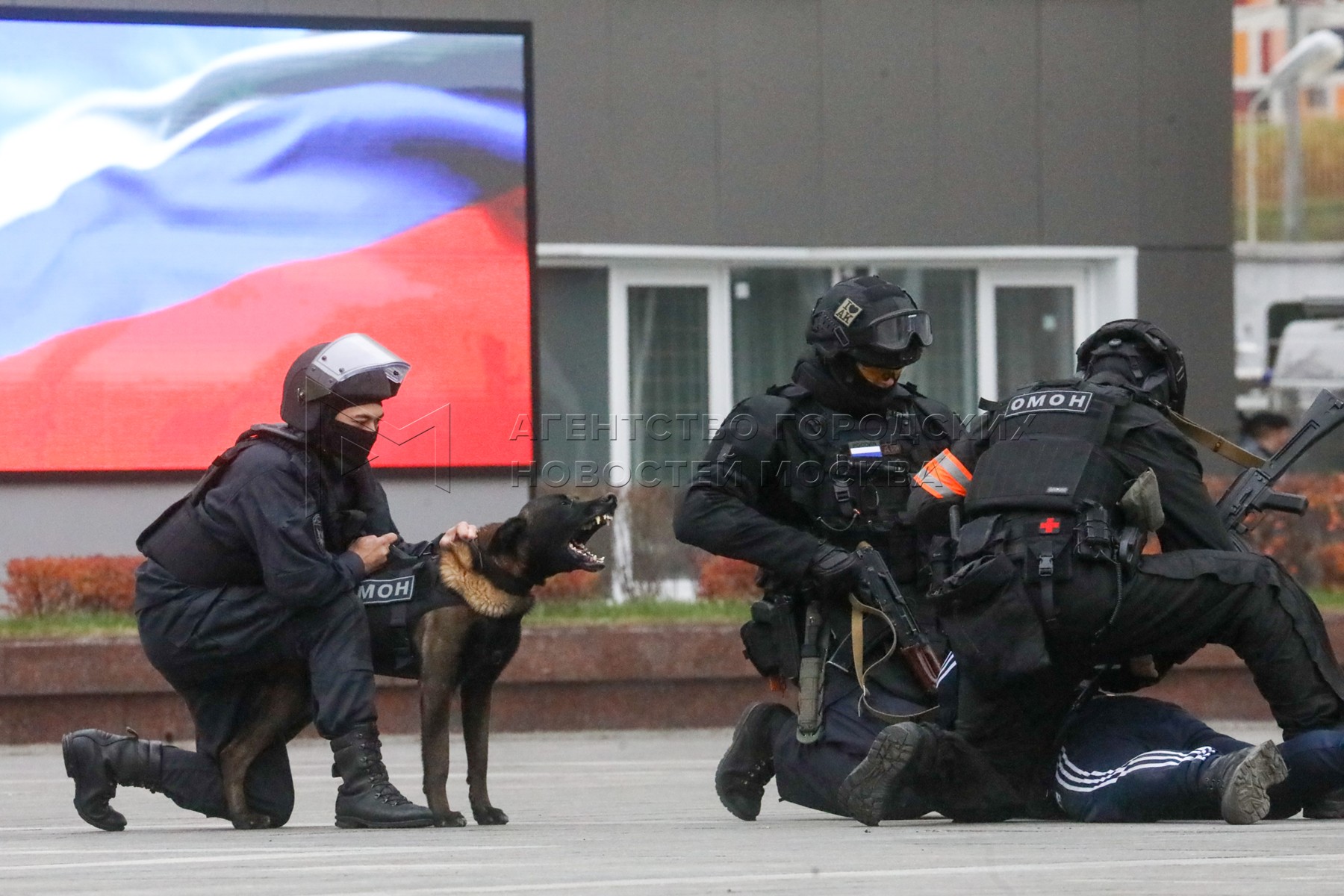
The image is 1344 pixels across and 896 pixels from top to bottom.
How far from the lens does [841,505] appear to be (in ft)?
22.7

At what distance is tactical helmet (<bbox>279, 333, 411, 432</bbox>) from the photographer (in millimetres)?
6719

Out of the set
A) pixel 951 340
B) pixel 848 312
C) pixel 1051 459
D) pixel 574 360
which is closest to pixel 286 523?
pixel 848 312

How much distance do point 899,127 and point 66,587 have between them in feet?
20.3

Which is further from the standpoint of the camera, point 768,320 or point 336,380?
point 768,320

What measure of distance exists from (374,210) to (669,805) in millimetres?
6177

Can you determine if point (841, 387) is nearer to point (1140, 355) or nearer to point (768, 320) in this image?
point (1140, 355)

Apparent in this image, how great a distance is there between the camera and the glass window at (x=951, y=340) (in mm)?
15039

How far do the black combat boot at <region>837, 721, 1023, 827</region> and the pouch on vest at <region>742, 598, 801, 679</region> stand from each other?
1.97 ft

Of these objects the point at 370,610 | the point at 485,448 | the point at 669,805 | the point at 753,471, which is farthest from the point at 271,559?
the point at 485,448

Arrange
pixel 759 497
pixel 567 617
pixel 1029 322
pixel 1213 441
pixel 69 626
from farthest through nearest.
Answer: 1. pixel 1029 322
2. pixel 567 617
3. pixel 69 626
4. pixel 759 497
5. pixel 1213 441

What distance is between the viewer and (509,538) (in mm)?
6742

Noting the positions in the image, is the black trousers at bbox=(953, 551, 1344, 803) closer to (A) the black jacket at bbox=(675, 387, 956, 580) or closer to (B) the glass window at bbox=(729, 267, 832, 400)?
(A) the black jacket at bbox=(675, 387, 956, 580)

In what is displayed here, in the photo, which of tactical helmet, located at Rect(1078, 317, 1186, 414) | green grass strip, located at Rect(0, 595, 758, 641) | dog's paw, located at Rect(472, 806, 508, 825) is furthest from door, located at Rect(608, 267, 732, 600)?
tactical helmet, located at Rect(1078, 317, 1186, 414)

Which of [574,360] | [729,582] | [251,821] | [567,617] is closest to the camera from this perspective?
[251,821]
